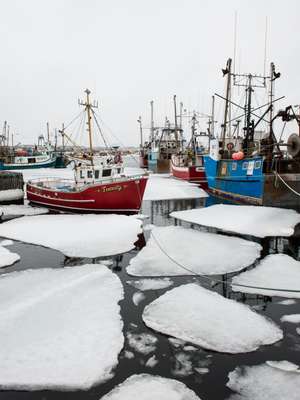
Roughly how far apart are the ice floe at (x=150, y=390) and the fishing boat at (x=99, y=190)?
1266 cm

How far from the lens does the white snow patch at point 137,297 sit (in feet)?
23.8

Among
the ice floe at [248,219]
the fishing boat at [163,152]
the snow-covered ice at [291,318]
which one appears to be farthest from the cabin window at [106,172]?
the fishing boat at [163,152]

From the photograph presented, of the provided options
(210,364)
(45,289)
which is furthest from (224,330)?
(45,289)

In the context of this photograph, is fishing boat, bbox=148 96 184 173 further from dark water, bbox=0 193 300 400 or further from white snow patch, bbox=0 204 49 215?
dark water, bbox=0 193 300 400

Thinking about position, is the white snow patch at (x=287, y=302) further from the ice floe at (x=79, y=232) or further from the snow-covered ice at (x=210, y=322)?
the ice floe at (x=79, y=232)

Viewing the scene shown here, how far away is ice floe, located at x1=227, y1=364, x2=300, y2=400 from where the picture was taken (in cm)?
436

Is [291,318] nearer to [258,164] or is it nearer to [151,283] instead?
[151,283]

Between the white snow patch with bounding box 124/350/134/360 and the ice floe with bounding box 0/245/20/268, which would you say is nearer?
the white snow patch with bounding box 124/350/134/360

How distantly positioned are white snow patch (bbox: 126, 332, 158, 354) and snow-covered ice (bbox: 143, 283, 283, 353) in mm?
283

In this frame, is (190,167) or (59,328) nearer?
(59,328)

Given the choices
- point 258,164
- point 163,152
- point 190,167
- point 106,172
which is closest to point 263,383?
point 106,172

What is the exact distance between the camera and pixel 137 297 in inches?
294

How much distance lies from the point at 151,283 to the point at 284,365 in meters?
3.82

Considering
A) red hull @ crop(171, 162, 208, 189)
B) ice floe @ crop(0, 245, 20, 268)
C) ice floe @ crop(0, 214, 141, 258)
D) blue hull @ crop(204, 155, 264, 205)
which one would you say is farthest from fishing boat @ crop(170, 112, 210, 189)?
ice floe @ crop(0, 245, 20, 268)
